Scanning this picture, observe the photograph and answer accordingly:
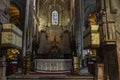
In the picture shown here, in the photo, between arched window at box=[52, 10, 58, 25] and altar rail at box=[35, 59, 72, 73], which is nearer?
altar rail at box=[35, 59, 72, 73]

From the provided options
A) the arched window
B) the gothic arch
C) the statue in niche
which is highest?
the arched window

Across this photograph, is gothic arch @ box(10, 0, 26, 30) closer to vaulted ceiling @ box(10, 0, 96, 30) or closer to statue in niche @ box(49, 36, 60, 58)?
vaulted ceiling @ box(10, 0, 96, 30)

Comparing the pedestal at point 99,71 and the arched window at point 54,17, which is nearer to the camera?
the pedestal at point 99,71

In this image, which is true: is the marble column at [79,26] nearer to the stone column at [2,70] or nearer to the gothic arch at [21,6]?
the gothic arch at [21,6]

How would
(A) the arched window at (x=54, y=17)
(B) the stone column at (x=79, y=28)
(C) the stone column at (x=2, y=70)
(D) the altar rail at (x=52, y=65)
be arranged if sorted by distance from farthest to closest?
(A) the arched window at (x=54, y=17) < (B) the stone column at (x=79, y=28) < (D) the altar rail at (x=52, y=65) < (C) the stone column at (x=2, y=70)

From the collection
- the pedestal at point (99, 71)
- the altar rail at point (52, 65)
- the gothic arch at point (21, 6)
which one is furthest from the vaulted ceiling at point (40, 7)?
the pedestal at point (99, 71)

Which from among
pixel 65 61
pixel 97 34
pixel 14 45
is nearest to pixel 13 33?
pixel 14 45

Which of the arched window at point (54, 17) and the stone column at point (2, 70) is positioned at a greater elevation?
the arched window at point (54, 17)

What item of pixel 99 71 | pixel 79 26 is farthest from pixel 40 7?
pixel 99 71

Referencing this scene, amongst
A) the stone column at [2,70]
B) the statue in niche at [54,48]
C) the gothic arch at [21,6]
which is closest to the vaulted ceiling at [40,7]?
the gothic arch at [21,6]

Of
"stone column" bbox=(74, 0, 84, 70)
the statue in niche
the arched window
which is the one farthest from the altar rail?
the arched window

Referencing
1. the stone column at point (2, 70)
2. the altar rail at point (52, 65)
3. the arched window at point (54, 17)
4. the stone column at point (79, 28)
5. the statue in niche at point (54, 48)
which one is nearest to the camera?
the stone column at point (2, 70)

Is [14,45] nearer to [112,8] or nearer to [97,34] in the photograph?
[97,34]

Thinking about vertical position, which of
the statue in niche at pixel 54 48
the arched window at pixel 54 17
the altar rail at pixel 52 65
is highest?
the arched window at pixel 54 17
